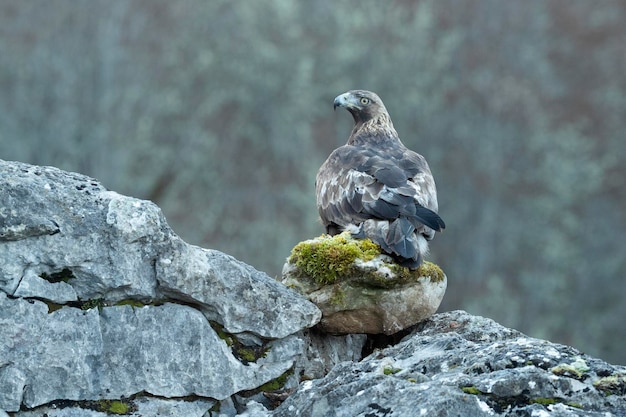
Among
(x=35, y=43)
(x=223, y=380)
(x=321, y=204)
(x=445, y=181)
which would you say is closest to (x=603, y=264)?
(x=445, y=181)

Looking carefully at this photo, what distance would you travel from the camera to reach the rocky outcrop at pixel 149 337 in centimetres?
518

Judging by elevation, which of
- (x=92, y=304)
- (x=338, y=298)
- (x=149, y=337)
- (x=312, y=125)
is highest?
(x=312, y=125)

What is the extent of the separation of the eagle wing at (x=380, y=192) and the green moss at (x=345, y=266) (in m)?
0.18

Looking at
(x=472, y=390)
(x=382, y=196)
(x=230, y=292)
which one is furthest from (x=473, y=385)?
(x=382, y=196)

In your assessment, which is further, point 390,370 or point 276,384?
point 276,384

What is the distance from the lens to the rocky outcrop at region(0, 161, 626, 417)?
17.0ft

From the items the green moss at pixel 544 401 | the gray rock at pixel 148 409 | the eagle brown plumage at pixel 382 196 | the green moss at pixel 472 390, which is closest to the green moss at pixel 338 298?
the eagle brown plumage at pixel 382 196

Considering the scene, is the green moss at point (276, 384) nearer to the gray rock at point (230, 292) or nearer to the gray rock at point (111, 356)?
the gray rock at point (111, 356)

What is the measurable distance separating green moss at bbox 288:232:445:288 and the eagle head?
10.4 ft

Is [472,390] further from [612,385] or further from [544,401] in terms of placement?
[612,385]

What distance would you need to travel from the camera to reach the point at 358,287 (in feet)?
22.0

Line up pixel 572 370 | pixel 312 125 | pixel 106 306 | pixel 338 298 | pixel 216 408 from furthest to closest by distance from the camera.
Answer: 1. pixel 312 125
2. pixel 338 298
3. pixel 216 408
4. pixel 106 306
5. pixel 572 370

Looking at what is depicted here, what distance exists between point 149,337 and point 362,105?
4855 mm

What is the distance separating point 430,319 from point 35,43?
2313 cm
